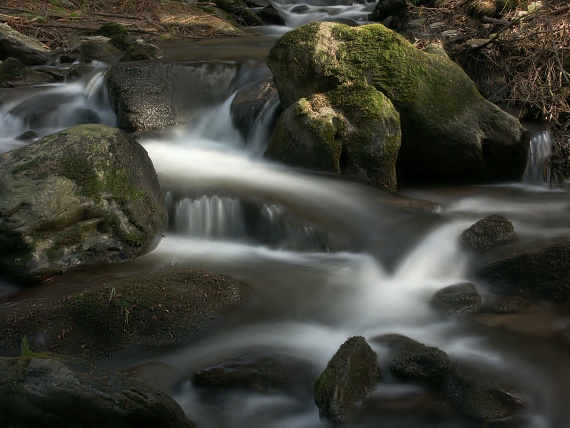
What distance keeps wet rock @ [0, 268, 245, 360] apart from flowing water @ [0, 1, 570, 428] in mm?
136

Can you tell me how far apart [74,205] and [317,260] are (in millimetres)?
2027

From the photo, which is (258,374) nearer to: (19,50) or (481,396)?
(481,396)

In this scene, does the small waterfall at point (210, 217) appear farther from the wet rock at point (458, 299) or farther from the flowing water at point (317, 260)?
the wet rock at point (458, 299)

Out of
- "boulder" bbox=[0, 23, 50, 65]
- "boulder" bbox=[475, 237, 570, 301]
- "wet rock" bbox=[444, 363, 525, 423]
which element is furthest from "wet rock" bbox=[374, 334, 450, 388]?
"boulder" bbox=[0, 23, 50, 65]

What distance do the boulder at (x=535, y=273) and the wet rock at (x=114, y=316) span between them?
6.57 feet

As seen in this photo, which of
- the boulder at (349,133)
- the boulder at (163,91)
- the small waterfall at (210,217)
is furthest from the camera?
the boulder at (163,91)

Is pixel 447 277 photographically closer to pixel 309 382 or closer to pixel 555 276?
pixel 555 276

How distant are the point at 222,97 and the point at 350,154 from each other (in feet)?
9.20

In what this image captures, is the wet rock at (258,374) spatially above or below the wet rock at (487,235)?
below

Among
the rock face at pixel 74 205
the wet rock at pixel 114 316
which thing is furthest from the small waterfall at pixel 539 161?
the wet rock at pixel 114 316

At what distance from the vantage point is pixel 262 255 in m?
5.81

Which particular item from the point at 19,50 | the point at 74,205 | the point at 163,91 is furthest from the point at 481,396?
the point at 19,50

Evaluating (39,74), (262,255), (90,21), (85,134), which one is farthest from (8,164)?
(90,21)

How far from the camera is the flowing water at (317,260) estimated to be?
3.89 metres
